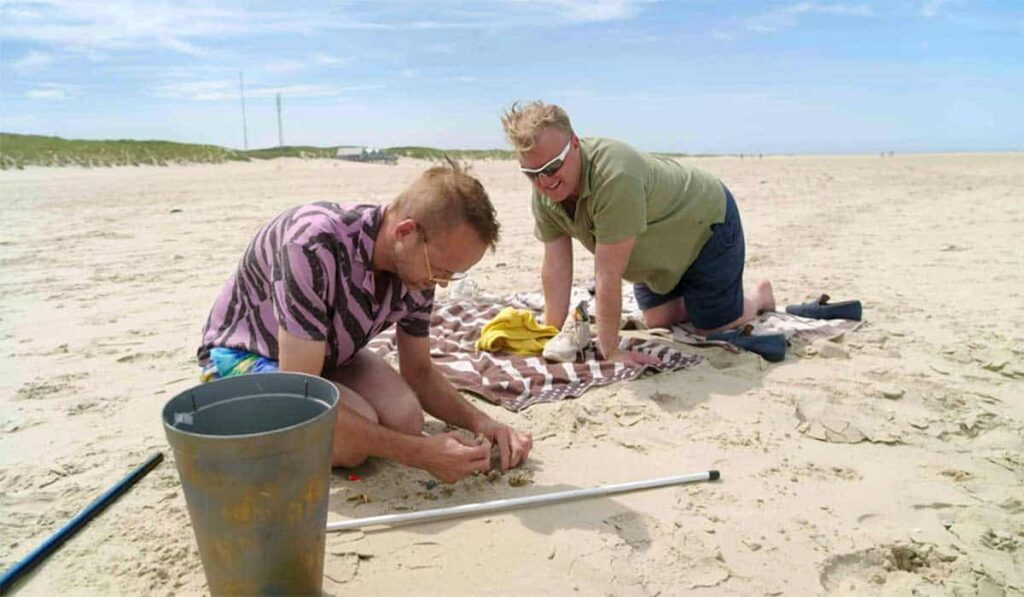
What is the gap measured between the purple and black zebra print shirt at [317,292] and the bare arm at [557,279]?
173cm

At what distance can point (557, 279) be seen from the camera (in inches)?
180

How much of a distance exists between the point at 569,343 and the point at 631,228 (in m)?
0.77

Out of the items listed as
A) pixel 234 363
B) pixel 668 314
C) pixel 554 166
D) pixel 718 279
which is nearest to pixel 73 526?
pixel 234 363

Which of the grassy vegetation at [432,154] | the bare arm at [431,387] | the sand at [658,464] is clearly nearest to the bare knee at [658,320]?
the sand at [658,464]

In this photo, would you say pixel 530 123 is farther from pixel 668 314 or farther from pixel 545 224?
pixel 668 314

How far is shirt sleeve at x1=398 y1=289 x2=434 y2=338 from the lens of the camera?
2.85 metres

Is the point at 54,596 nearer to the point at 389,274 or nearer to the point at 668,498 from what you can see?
the point at 389,274

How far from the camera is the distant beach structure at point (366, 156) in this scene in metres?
33.4

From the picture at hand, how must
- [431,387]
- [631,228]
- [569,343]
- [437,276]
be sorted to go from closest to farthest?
1. [437,276]
2. [431,387]
3. [631,228]
4. [569,343]

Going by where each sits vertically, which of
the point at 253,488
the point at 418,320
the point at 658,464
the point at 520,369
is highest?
the point at 418,320

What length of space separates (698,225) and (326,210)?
7.89ft

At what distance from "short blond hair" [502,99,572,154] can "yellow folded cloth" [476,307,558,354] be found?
1.16m

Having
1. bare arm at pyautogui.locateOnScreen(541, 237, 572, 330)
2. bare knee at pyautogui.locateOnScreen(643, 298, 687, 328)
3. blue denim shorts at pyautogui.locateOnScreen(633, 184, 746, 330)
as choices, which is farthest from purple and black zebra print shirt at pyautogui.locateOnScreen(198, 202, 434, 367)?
bare knee at pyautogui.locateOnScreen(643, 298, 687, 328)

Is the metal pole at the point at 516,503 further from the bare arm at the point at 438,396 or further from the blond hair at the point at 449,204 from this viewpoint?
the blond hair at the point at 449,204
